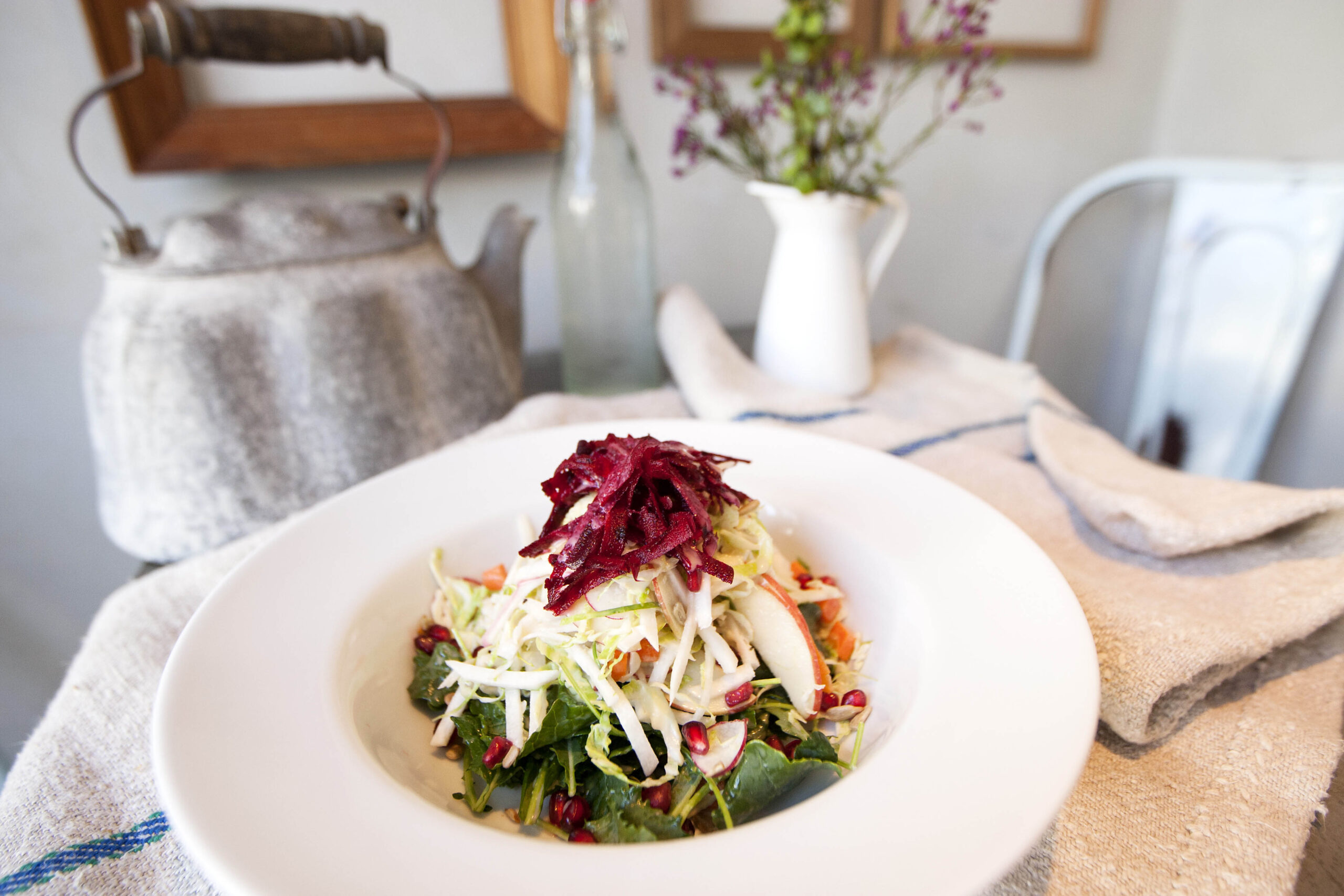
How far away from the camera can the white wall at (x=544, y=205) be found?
1.04m

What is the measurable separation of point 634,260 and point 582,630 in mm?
768

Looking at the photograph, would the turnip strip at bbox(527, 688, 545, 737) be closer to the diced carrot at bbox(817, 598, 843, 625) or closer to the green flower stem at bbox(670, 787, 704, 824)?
the green flower stem at bbox(670, 787, 704, 824)

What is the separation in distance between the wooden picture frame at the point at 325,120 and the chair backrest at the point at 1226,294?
1193 millimetres

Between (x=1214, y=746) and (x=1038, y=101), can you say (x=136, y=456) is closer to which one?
(x=1214, y=746)

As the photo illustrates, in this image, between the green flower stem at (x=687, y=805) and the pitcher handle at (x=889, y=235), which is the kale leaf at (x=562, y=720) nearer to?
the green flower stem at (x=687, y=805)

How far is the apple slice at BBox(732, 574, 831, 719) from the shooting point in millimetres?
534

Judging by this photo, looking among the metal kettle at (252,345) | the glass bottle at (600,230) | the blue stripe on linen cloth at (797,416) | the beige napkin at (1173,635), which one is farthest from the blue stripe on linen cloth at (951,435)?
the metal kettle at (252,345)

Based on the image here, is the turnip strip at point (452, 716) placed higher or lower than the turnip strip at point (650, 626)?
lower

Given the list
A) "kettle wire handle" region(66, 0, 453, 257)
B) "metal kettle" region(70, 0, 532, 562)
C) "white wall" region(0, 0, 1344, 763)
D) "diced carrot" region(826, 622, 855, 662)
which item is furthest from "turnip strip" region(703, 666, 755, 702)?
"white wall" region(0, 0, 1344, 763)

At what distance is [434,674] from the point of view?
1.90 ft

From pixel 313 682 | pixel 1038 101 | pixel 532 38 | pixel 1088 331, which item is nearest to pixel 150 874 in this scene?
pixel 313 682

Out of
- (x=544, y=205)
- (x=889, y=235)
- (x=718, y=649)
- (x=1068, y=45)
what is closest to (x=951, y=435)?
(x=889, y=235)

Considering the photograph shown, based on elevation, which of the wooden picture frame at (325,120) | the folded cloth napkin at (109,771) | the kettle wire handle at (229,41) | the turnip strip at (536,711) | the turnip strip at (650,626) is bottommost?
the folded cloth napkin at (109,771)

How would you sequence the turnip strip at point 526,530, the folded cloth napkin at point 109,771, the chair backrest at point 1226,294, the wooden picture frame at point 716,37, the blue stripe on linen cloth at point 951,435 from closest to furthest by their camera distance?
the folded cloth napkin at point 109,771 < the turnip strip at point 526,530 < the blue stripe on linen cloth at point 951,435 < the wooden picture frame at point 716,37 < the chair backrest at point 1226,294
